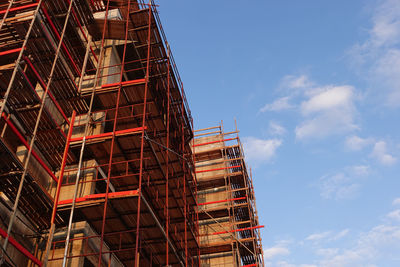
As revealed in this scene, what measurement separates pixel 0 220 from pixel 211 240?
56.6ft

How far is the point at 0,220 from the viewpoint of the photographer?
1230cm

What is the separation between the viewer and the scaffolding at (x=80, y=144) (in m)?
13.1

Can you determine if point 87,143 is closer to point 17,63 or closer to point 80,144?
point 80,144

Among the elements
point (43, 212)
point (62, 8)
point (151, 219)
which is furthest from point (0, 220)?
point (62, 8)

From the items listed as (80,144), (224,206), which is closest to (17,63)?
(80,144)

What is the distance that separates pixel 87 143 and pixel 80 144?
28cm

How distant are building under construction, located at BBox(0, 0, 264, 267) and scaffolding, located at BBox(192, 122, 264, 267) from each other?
40cm

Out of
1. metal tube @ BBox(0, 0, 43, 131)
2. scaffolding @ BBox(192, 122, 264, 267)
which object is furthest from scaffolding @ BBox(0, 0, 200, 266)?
scaffolding @ BBox(192, 122, 264, 267)

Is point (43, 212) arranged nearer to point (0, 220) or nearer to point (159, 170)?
point (0, 220)

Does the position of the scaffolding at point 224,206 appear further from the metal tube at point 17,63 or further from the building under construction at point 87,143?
the metal tube at point 17,63

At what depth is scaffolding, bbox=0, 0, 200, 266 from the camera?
1310 cm

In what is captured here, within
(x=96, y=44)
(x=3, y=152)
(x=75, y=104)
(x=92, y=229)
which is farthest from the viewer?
(x=96, y=44)

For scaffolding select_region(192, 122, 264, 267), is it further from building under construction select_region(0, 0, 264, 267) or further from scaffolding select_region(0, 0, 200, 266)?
scaffolding select_region(0, 0, 200, 266)

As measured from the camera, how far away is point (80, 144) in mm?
15359
